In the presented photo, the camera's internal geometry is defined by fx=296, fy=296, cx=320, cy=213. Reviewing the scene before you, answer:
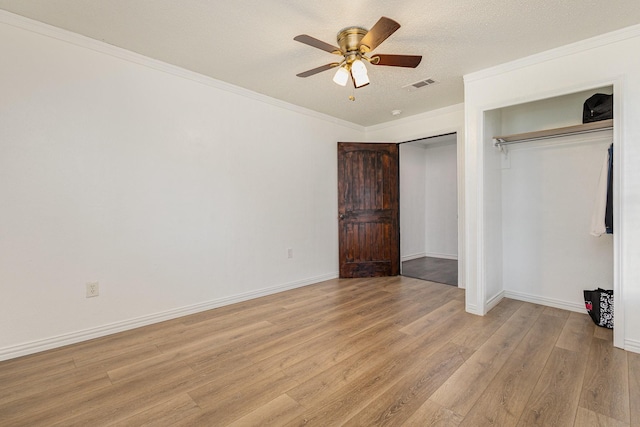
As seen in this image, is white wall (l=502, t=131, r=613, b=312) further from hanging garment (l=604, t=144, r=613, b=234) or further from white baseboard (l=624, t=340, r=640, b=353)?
white baseboard (l=624, t=340, r=640, b=353)

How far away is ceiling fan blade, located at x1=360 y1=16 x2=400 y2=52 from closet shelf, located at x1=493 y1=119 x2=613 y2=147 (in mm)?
2007

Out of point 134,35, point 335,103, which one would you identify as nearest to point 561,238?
point 335,103

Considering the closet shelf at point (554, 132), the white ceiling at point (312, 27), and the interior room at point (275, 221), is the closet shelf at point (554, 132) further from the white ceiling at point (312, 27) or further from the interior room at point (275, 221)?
the white ceiling at point (312, 27)

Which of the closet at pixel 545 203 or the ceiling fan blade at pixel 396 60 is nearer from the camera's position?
the ceiling fan blade at pixel 396 60

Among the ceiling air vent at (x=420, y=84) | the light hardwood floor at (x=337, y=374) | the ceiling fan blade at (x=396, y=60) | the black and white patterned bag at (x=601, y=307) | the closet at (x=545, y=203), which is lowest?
the light hardwood floor at (x=337, y=374)

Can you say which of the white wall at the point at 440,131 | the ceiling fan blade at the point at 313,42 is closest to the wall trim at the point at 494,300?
the white wall at the point at 440,131

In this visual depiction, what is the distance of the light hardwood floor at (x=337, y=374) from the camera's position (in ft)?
5.34

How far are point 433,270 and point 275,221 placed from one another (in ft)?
9.91

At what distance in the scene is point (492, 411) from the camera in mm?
1645

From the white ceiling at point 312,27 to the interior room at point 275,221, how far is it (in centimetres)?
2

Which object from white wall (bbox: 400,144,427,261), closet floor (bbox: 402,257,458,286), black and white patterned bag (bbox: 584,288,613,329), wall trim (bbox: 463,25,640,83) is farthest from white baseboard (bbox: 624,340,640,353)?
white wall (bbox: 400,144,427,261)

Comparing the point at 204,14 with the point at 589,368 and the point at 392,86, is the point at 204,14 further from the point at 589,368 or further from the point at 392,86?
the point at 589,368

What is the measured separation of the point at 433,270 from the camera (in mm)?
5219

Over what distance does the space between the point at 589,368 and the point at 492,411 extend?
993mm
